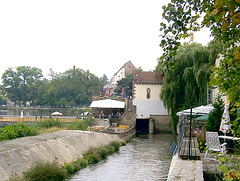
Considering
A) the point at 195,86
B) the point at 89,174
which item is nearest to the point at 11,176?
the point at 89,174

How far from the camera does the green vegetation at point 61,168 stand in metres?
12.4

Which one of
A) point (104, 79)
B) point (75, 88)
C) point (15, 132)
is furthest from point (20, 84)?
point (15, 132)

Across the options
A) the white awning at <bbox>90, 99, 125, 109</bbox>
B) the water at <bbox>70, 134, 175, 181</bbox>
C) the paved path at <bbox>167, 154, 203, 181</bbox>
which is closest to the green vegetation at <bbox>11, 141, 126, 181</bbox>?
the water at <bbox>70, 134, 175, 181</bbox>

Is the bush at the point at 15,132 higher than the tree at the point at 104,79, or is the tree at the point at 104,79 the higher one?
the tree at the point at 104,79

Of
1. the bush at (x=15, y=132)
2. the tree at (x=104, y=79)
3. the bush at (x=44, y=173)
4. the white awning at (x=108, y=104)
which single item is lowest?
the bush at (x=44, y=173)

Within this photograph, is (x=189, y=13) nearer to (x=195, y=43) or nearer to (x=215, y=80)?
(x=215, y=80)

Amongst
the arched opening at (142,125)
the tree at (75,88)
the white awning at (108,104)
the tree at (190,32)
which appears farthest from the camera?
the tree at (75,88)

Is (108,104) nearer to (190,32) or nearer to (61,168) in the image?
(61,168)

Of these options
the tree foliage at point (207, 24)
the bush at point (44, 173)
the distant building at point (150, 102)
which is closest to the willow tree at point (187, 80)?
the distant building at point (150, 102)

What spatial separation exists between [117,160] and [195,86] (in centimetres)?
1596

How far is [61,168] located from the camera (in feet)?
48.2

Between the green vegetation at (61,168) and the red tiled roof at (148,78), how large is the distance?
2304 cm

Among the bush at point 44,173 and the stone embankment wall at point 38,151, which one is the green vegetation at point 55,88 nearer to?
the stone embankment wall at point 38,151

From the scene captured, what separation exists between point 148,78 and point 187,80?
514 inches
